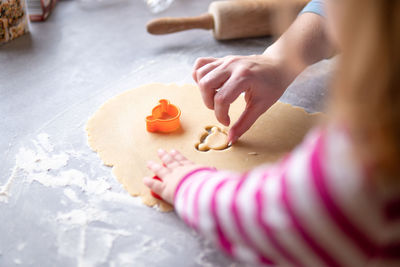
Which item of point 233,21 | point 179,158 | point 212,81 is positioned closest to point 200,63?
point 212,81

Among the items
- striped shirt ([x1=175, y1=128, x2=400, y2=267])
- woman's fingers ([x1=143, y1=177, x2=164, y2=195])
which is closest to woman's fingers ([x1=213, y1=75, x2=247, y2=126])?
woman's fingers ([x1=143, y1=177, x2=164, y2=195])

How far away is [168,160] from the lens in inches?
32.6

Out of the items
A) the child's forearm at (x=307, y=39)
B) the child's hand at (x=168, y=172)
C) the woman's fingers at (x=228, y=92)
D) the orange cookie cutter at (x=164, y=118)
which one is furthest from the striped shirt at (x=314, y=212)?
the child's forearm at (x=307, y=39)

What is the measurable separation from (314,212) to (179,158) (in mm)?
430

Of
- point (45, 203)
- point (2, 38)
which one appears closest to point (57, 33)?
point (2, 38)

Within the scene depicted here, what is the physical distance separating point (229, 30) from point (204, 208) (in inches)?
33.6

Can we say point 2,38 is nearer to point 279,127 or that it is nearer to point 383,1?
point 279,127

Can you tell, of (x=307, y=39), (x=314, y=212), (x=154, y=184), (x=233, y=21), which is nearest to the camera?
(x=314, y=212)

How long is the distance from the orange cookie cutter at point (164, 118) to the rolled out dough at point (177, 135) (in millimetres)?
16

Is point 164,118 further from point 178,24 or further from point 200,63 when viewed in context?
point 178,24

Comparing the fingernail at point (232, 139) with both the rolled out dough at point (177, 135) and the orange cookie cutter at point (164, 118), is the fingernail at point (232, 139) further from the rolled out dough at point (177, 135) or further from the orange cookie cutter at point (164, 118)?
the orange cookie cutter at point (164, 118)

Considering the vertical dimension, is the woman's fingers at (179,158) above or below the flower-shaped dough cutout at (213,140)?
above

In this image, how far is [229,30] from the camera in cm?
129

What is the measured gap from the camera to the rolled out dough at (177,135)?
885 millimetres
